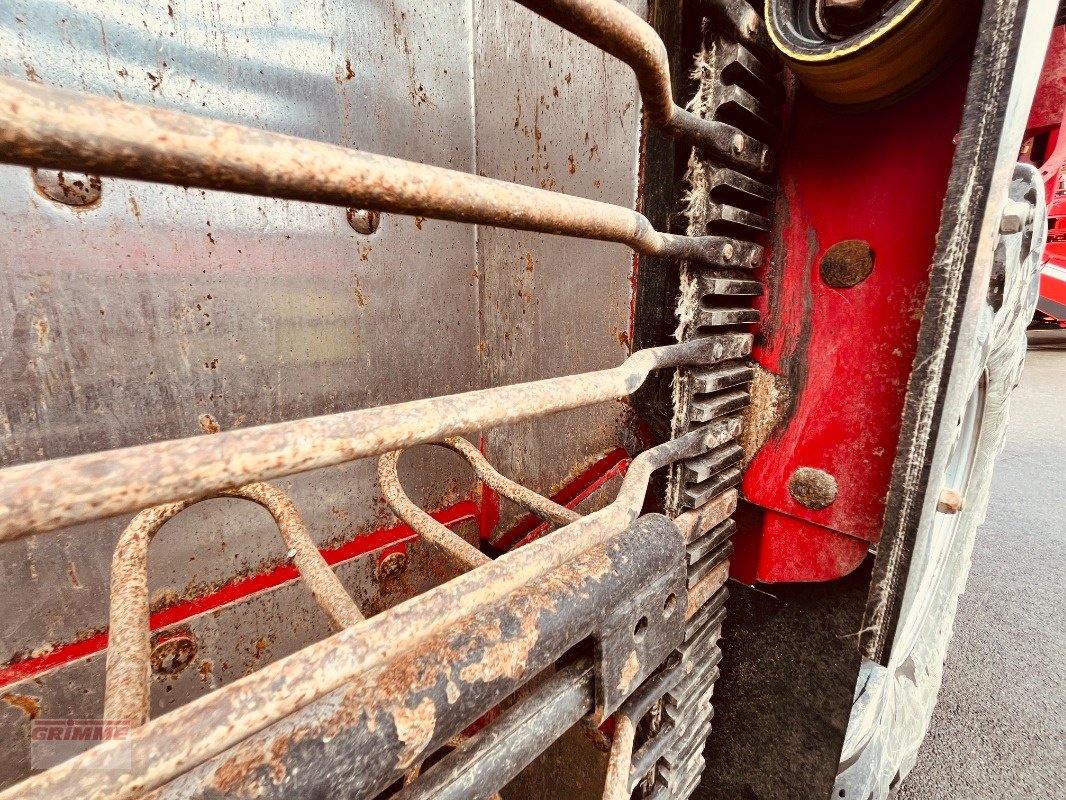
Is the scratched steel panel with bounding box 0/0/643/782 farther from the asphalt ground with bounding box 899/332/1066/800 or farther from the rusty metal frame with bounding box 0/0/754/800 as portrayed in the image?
the asphalt ground with bounding box 899/332/1066/800

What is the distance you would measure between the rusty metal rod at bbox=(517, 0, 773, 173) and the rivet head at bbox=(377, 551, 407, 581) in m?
0.95

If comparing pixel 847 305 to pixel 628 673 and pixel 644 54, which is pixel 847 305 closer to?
pixel 644 54

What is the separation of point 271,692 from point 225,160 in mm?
331

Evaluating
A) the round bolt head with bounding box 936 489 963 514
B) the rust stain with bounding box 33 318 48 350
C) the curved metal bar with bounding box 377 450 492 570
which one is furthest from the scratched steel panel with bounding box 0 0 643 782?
the round bolt head with bounding box 936 489 963 514

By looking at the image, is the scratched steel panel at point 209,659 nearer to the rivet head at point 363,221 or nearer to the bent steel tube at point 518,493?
the bent steel tube at point 518,493

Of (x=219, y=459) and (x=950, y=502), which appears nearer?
(x=219, y=459)

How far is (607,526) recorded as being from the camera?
0.54 meters

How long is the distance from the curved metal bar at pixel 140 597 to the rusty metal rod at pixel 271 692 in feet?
0.36

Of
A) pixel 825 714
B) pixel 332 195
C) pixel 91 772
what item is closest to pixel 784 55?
pixel 332 195

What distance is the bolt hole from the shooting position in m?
0.55

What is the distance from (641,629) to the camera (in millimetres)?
561

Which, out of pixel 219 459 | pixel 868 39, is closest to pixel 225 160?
pixel 219 459

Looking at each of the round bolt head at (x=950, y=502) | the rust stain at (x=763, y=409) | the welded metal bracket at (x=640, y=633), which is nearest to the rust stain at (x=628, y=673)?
the welded metal bracket at (x=640, y=633)

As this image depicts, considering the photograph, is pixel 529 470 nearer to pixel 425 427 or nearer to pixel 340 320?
pixel 340 320
